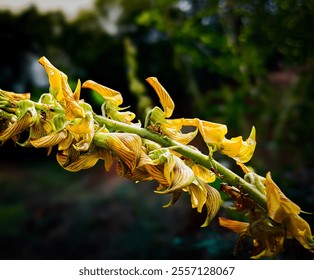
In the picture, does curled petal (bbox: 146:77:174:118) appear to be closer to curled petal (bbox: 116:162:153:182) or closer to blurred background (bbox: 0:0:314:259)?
curled petal (bbox: 116:162:153:182)

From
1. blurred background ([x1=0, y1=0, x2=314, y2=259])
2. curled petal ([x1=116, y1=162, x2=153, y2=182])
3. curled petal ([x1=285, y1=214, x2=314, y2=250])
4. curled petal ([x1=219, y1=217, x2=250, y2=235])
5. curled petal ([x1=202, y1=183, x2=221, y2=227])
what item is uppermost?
curled petal ([x1=116, y1=162, x2=153, y2=182])

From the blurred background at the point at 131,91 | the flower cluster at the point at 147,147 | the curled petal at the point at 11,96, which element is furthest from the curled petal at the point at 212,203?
the blurred background at the point at 131,91

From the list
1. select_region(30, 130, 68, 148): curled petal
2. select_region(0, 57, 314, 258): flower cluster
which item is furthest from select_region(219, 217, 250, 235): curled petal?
select_region(30, 130, 68, 148): curled petal

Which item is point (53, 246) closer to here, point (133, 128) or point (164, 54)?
point (164, 54)

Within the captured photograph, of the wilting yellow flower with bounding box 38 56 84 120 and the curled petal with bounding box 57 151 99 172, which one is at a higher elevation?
the wilting yellow flower with bounding box 38 56 84 120

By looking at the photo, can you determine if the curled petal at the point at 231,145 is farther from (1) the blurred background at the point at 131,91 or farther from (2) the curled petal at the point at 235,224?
(1) the blurred background at the point at 131,91
